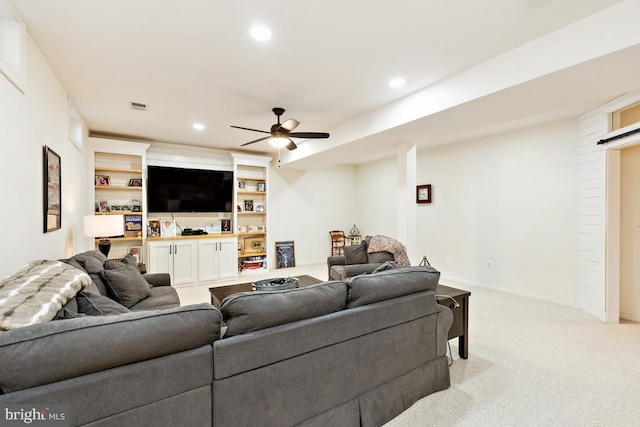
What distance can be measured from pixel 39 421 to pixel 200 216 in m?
5.19

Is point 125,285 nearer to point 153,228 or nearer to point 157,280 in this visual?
point 157,280

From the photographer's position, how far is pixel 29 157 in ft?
7.09

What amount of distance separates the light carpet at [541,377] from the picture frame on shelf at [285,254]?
13.4 ft

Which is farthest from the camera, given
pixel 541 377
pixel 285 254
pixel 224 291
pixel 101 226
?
pixel 285 254

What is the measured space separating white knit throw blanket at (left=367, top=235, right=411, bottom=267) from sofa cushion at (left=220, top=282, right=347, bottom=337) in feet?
8.03

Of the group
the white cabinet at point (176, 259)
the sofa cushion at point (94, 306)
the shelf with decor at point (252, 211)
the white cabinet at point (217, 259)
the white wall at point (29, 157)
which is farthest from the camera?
the shelf with decor at point (252, 211)

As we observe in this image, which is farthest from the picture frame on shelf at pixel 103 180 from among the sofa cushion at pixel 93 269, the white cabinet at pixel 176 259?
the sofa cushion at pixel 93 269

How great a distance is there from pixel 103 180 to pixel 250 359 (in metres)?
4.99

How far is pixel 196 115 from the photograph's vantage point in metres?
4.04

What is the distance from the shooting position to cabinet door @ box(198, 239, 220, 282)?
5.38 metres

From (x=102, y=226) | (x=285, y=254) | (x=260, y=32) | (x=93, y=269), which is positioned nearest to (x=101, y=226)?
(x=102, y=226)

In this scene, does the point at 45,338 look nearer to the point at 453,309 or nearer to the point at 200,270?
the point at 453,309

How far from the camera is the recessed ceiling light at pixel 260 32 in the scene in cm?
217

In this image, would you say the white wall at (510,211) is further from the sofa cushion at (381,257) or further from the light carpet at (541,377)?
the sofa cushion at (381,257)
